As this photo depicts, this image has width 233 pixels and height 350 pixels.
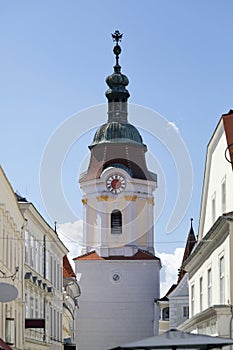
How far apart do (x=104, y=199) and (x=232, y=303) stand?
187 ft

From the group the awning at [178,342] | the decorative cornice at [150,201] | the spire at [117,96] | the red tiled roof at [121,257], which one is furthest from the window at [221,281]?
the spire at [117,96]

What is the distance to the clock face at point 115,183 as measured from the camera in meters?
81.8

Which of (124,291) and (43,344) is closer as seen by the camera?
(43,344)

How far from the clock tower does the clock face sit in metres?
0.09

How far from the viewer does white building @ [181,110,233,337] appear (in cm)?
2447

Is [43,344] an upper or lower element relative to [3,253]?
lower

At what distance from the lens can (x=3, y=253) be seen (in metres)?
33.3

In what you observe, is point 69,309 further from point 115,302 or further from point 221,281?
point 221,281

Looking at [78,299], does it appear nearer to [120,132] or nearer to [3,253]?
[120,132]

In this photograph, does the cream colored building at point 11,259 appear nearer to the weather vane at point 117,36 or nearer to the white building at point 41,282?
the white building at point 41,282

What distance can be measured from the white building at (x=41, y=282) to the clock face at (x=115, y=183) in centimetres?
2207

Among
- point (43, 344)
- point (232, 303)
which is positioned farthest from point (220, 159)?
point (43, 344)

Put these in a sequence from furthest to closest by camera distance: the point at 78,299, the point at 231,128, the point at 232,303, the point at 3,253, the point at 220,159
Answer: the point at 78,299
the point at 3,253
the point at 220,159
the point at 231,128
the point at 232,303

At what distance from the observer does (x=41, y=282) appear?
1845 inches
